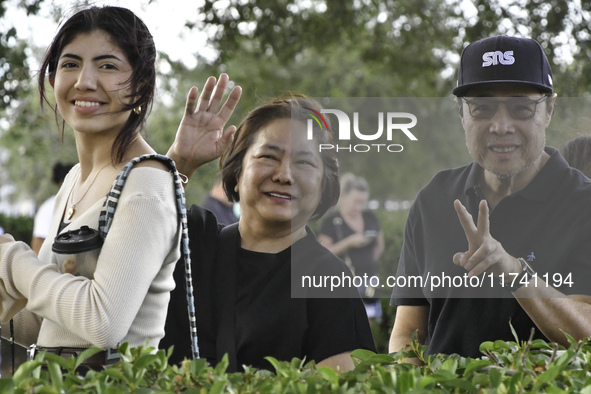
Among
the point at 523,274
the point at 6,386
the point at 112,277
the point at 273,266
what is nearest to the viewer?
the point at 6,386

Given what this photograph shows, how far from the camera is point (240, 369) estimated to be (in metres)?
2.63

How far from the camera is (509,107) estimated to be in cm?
258

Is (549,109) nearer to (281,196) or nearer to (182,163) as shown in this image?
(281,196)

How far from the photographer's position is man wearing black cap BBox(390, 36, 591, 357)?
99.5 inches

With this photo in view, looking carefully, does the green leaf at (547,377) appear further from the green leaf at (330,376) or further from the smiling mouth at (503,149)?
the smiling mouth at (503,149)

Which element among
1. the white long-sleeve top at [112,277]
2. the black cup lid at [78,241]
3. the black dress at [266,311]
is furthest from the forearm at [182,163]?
the black cup lid at [78,241]

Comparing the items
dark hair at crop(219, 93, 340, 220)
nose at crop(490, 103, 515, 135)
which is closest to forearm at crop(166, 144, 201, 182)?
dark hair at crop(219, 93, 340, 220)

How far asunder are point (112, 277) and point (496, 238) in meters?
1.25

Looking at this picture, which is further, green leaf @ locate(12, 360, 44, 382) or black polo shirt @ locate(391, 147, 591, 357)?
black polo shirt @ locate(391, 147, 591, 357)

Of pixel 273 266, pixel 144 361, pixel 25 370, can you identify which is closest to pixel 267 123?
pixel 273 266

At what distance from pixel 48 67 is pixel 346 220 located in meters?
1.05

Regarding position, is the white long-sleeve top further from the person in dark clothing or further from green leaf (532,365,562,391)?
green leaf (532,365,562,391)

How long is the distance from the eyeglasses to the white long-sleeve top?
104cm

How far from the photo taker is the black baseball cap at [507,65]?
2688 millimetres
